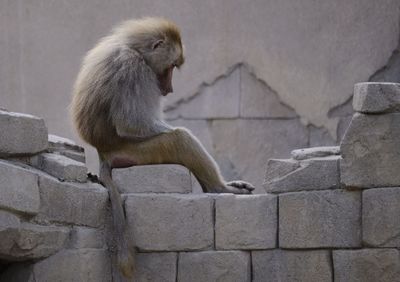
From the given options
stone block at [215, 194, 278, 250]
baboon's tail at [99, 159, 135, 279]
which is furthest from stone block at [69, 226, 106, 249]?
stone block at [215, 194, 278, 250]

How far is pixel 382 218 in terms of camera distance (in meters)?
8.51

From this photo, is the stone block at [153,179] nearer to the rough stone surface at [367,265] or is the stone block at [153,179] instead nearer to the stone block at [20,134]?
the stone block at [20,134]

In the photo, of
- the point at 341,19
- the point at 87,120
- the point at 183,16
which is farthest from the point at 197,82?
the point at 87,120

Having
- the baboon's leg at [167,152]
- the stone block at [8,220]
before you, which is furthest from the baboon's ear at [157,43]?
the stone block at [8,220]

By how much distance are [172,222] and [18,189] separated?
52.0 inches

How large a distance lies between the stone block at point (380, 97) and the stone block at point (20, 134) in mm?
2251

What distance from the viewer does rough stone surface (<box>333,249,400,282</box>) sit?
848 cm

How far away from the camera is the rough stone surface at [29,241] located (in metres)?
8.09

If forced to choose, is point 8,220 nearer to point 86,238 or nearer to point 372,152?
point 86,238

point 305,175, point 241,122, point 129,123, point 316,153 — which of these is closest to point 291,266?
point 305,175

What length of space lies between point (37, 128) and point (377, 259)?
2.53 meters

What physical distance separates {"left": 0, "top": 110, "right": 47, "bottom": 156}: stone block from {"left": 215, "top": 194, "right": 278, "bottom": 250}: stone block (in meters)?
1.41

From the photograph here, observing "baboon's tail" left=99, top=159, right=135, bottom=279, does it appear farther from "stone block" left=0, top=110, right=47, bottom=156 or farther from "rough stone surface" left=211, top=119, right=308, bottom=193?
"rough stone surface" left=211, top=119, right=308, bottom=193

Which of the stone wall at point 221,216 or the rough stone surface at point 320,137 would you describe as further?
the rough stone surface at point 320,137
